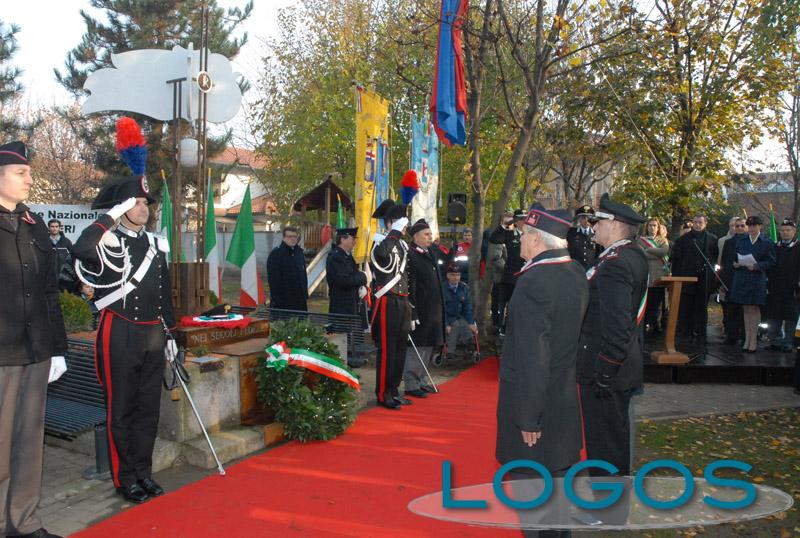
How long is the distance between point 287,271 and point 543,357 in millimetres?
6354

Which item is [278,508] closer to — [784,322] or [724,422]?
[724,422]

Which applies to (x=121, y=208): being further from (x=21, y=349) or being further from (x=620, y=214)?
(x=620, y=214)

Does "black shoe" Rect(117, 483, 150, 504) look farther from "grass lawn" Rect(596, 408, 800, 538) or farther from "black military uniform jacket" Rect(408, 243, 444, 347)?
"black military uniform jacket" Rect(408, 243, 444, 347)

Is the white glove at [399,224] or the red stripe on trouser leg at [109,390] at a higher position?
the white glove at [399,224]

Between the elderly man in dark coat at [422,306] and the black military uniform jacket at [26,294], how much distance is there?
413 centimetres

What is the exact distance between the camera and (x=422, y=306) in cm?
744

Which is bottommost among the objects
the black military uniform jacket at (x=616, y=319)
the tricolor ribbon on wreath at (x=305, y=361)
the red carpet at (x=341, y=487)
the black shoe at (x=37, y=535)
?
the red carpet at (x=341, y=487)

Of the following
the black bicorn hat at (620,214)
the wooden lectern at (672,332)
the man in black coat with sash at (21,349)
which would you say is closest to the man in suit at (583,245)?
the wooden lectern at (672,332)

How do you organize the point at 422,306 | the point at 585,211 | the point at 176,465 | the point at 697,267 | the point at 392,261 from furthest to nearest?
1. the point at 697,267
2. the point at 585,211
3. the point at 422,306
4. the point at 392,261
5. the point at 176,465

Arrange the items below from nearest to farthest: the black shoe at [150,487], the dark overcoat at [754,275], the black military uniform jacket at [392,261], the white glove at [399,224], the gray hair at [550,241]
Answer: the gray hair at [550,241]
the black shoe at [150,487]
the black military uniform jacket at [392,261]
the white glove at [399,224]
the dark overcoat at [754,275]

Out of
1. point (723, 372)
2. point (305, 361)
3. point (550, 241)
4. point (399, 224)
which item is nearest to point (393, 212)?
point (399, 224)

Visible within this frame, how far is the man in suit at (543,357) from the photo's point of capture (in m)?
3.09

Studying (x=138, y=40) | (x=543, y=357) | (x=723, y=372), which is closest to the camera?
(x=543, y=357)

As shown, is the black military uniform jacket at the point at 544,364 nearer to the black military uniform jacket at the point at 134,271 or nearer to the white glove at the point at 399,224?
the black military uniform jacket at the point at 134,271
